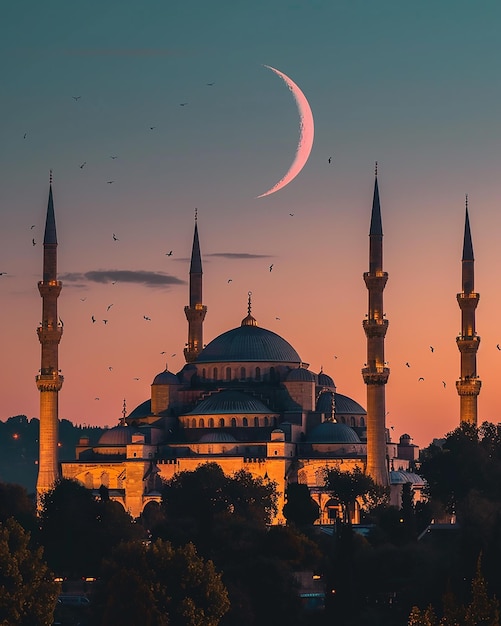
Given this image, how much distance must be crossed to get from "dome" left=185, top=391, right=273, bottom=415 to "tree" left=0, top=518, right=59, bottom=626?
3761 centimetres

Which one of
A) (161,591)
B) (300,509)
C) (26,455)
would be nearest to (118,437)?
(300,509)

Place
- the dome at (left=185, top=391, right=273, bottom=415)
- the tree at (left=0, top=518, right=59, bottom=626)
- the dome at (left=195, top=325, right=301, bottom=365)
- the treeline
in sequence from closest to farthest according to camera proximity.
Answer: the tree at (left=0, top=518, right=59, bottom=626), the dome at (left=185, top=391, right=273, bottom=415), the dome at (left=195, top=325, right=301, bottom=365), the treeline

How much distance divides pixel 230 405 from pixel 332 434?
18.5 ft

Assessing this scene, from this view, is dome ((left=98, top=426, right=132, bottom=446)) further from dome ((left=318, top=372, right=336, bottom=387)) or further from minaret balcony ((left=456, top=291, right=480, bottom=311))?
minaret balcony ((left=456, top=291, right=480, bottom=311))

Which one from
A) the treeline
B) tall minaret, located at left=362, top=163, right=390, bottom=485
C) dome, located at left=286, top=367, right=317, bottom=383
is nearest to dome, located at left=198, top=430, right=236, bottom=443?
dome, located at left=286, top=367, right=317, bottom=383

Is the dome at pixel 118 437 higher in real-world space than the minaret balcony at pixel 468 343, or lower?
lower

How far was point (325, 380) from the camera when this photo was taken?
372ft

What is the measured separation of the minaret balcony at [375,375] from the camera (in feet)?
316

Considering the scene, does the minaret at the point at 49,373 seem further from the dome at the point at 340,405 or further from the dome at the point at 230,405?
the dome at the point at 340,405

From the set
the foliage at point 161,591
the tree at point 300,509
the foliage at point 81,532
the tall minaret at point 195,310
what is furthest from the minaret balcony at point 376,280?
the foliage at point 161,591

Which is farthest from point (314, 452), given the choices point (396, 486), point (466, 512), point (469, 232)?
point (466, 512)

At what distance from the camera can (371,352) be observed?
97.0 m

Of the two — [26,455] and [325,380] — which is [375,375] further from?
[26,455]

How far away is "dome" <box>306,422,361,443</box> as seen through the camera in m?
103
